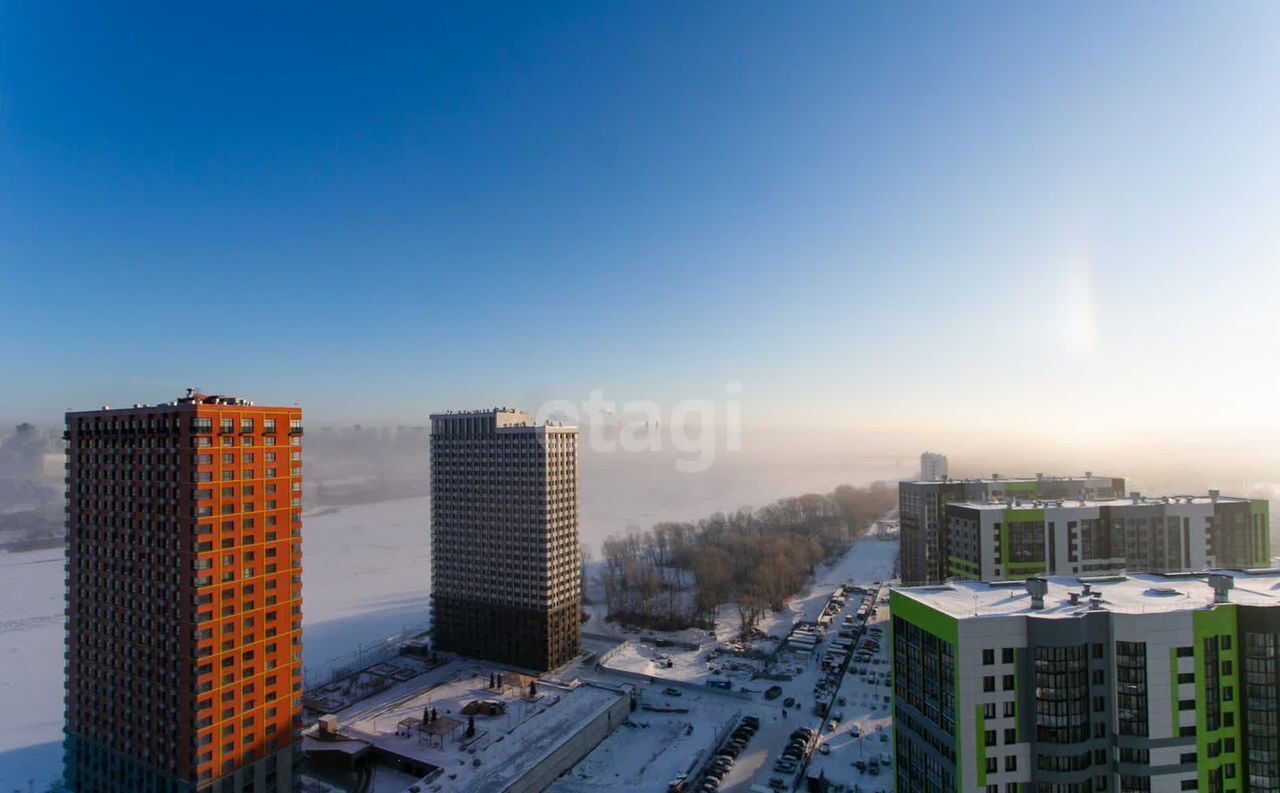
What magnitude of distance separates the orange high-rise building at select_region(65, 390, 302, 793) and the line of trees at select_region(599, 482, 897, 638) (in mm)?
24420

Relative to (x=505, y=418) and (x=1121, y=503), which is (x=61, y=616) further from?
(x=1121, y=503)

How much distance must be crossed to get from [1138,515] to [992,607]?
19.7 metres

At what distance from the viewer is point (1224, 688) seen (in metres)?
13.7

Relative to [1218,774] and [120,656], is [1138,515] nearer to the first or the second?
[1218,774]

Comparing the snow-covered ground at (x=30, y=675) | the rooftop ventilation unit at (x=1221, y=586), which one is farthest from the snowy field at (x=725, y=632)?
the snow-covered ground at (x=30, y=675)

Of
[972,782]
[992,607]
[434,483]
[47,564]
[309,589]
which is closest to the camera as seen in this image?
[972,782]

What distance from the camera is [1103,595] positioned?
15.8 m

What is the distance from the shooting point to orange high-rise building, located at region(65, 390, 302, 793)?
16203mm

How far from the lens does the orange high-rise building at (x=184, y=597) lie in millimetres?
16203

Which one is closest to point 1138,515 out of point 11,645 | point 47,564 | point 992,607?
point 992,607

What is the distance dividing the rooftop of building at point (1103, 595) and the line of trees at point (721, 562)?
2248cm

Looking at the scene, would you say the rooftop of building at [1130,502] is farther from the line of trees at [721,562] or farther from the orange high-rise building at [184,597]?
the orange high-rise building at [184,597]

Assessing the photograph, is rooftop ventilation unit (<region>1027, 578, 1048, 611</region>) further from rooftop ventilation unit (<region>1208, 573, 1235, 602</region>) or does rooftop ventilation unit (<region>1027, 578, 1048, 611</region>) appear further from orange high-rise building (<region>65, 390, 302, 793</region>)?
orange high-rise building (<region>65, 390, 302, 793</region>)

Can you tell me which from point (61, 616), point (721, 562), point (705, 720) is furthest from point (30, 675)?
point (721, 562)
